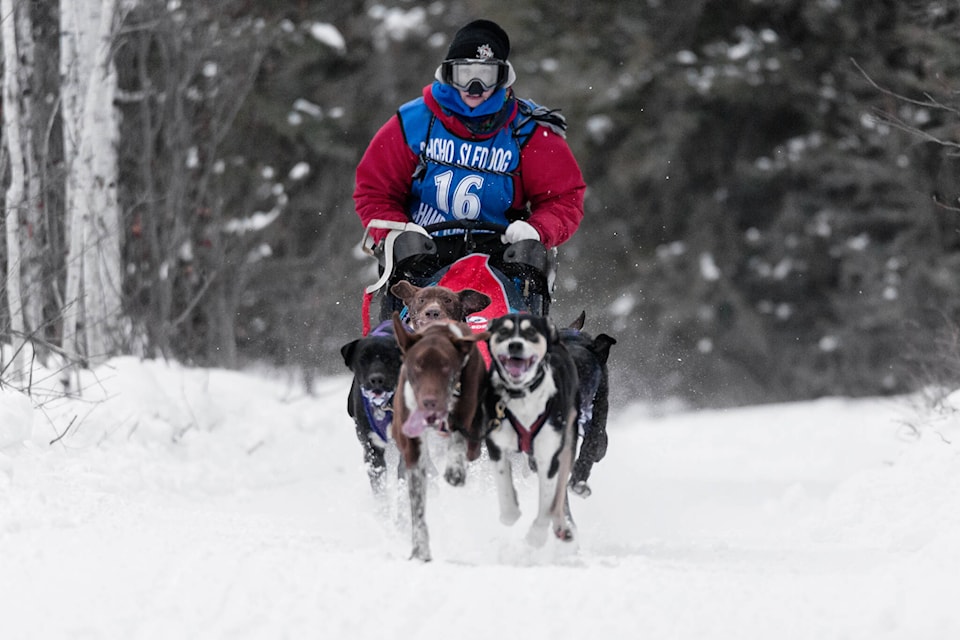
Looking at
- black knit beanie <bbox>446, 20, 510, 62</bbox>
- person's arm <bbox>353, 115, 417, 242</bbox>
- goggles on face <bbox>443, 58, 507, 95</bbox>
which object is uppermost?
black knit beanie <bbox>446, 20, 510, 62</bbox>

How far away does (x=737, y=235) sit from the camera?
2289 cm

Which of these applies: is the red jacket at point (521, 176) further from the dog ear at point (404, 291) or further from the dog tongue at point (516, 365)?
the dog tongue at point (516, 365)

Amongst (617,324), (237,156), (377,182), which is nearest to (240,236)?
(237,156)

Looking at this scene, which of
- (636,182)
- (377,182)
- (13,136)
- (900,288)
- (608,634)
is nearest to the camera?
(608,634)

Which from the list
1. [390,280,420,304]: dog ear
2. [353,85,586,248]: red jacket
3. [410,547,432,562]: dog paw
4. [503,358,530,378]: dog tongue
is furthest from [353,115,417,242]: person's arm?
[410,547,432,562]: dog paw

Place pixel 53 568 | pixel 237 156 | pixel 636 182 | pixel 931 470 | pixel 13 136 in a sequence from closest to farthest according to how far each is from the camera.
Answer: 1. pixel 53 568
2. pixel 931 470
3. pixel 13 136
4. pixel 237 156
5. pixel 636 182

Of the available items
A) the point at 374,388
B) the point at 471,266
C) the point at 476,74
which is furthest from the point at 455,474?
the point at 476,74

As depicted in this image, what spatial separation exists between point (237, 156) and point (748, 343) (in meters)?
9.99

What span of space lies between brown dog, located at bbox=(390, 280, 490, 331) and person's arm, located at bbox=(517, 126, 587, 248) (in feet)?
3.25

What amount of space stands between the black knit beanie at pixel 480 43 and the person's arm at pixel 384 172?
0.52m

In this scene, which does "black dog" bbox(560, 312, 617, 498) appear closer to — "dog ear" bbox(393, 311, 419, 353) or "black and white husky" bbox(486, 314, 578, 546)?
"black and white husky" bbox(486, 314, 578, 546)

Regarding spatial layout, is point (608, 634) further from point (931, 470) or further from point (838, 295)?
point (838, 295)

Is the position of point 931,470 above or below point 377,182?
below

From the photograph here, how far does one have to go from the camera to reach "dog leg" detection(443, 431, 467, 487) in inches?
182
